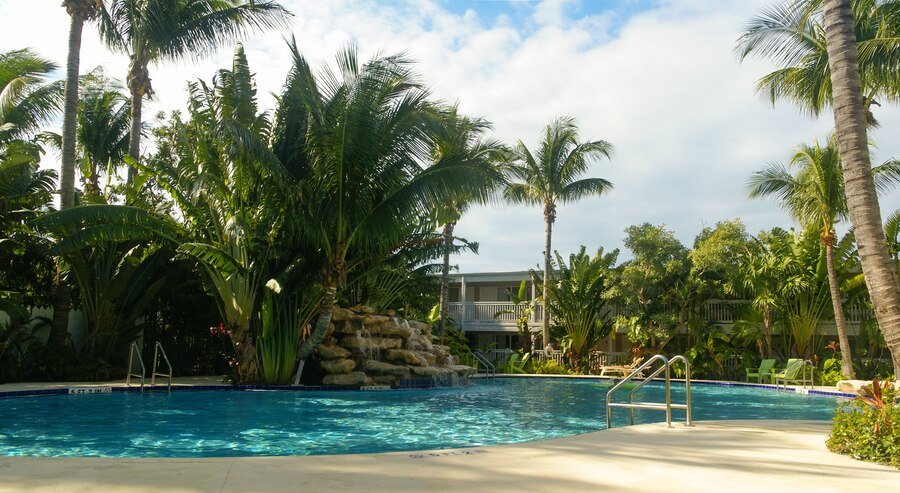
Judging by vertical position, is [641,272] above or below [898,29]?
below

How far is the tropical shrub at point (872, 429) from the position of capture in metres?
5.59

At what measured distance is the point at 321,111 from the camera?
14.1 meters

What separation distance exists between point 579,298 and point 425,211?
33.5 ft

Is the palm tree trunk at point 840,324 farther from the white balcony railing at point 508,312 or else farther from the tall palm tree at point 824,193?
the white balcony railing at point 508,312

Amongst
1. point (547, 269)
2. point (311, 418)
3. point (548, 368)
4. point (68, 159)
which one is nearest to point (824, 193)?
point (547, 269)

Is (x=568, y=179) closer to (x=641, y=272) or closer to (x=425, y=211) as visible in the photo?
(x=641, y=272)

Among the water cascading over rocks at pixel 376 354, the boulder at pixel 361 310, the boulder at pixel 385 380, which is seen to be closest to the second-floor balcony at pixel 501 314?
the water cascading over rocks at pixel 376 354

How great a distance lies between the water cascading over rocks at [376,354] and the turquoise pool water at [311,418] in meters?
0.82

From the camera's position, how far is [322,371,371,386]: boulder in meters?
15.5

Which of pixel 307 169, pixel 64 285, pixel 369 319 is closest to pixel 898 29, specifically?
pixel 307 169

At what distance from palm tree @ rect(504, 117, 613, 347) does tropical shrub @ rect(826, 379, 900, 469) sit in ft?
57.6

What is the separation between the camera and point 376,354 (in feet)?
55.4

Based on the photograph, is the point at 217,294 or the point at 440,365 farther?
the point at 440,365

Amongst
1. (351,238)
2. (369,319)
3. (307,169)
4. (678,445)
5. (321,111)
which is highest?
(321,111)
